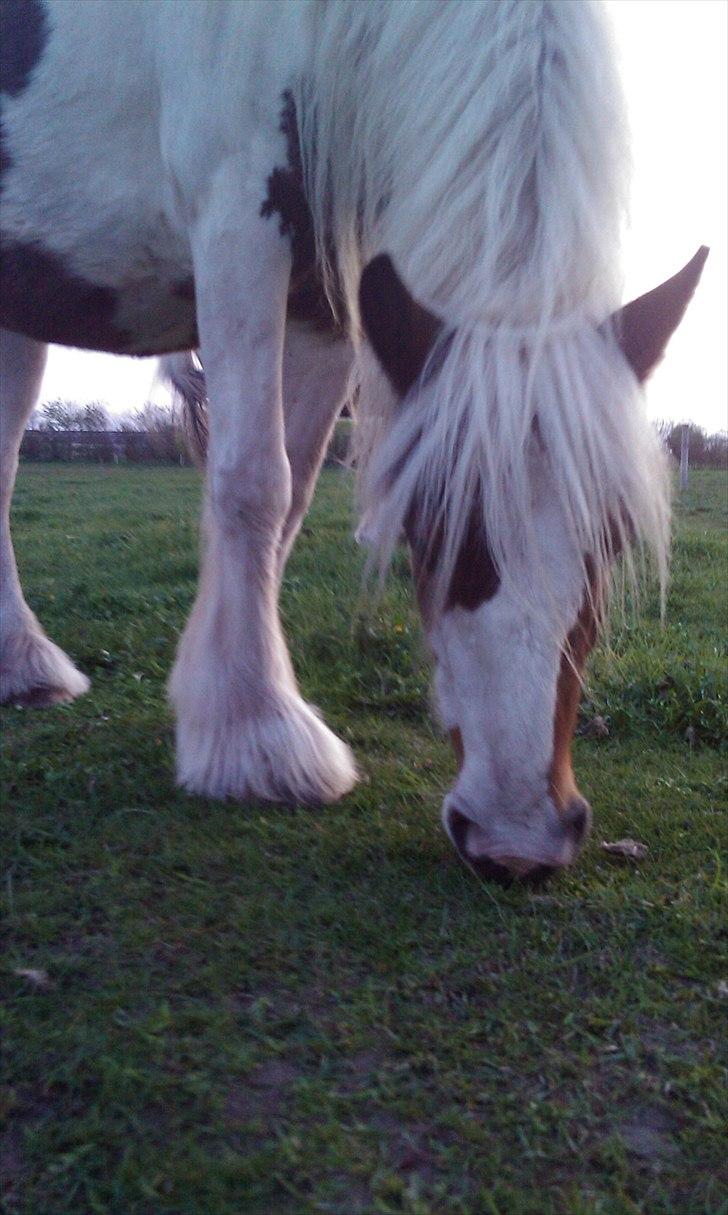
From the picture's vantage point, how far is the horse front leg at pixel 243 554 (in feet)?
8.65

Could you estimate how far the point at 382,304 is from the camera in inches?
86.4

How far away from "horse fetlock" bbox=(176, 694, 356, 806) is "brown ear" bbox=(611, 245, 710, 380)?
125 centimetres

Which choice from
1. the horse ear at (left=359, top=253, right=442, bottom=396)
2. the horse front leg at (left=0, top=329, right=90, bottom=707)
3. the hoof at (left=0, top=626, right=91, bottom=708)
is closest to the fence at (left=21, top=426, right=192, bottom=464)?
the horse front leg at (left=0, top=329, right=90, bottom=707)

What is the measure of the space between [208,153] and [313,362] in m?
0.75

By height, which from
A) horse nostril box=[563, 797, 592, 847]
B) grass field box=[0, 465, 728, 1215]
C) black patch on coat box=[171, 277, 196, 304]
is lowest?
grass field box=[0, 465, 728, 1215]

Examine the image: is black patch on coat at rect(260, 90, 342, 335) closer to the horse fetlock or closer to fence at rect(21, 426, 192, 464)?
the horse fetlock

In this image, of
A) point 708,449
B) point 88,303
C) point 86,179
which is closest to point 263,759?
point 88,303

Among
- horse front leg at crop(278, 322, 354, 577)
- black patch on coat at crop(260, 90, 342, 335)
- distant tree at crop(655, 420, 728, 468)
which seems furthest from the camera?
distant tree at crop(655, 420, 728, 468)

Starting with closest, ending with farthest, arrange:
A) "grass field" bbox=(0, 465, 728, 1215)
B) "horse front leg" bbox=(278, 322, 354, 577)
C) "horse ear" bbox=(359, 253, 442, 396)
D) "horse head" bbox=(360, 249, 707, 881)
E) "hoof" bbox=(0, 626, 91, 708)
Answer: "grass field" bbox=(0, 465, 728, 1215)
"horse head" bbox=(360, 249, 707, 881)
"horse ear" bbox=(359, 253, 442, 396)
"horse front leg" bbox=(278, 322, 354, 577)
"hoof" bbox=(0, 626, 91, 708)

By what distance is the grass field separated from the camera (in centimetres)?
145

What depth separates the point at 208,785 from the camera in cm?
276

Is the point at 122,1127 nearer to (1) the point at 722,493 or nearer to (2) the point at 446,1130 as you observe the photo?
(2) the point at 446,1130

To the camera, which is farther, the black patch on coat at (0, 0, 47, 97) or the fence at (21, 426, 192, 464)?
the fence at (21, 426, 192, 464)

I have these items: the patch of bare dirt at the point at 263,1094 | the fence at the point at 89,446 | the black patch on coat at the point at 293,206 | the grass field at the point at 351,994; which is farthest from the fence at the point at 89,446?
the patch of bare dirt at the point at 263,1094
